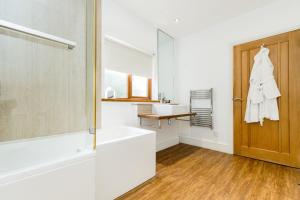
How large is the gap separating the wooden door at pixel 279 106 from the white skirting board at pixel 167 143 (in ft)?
3.77

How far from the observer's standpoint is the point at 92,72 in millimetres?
1419

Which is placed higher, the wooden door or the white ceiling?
the white ceiling

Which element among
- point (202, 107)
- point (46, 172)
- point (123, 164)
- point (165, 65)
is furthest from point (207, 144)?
point (46, 172)

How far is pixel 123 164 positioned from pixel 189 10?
8.19 ft

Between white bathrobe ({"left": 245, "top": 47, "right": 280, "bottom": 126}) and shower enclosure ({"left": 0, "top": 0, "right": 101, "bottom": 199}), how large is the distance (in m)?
2.37

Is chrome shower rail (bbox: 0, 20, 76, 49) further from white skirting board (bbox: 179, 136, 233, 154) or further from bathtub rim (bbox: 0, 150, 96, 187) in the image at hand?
white skirting board (bbox: 179, 136, 233, 154)

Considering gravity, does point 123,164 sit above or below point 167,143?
above

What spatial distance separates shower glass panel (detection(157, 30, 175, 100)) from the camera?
3.28 meters

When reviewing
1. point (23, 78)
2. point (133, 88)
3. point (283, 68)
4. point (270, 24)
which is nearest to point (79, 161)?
point (23, 78)

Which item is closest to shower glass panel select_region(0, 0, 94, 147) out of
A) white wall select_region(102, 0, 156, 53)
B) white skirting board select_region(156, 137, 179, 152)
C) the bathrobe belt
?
white wall select_region(102, 0, 156, 53)

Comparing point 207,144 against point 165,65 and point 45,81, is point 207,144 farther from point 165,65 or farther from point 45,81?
point 45,81

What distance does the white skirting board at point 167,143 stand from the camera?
9.73 feet

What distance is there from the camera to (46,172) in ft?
3.08

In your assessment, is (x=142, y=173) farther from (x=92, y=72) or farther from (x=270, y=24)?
(x=270, y=24)
